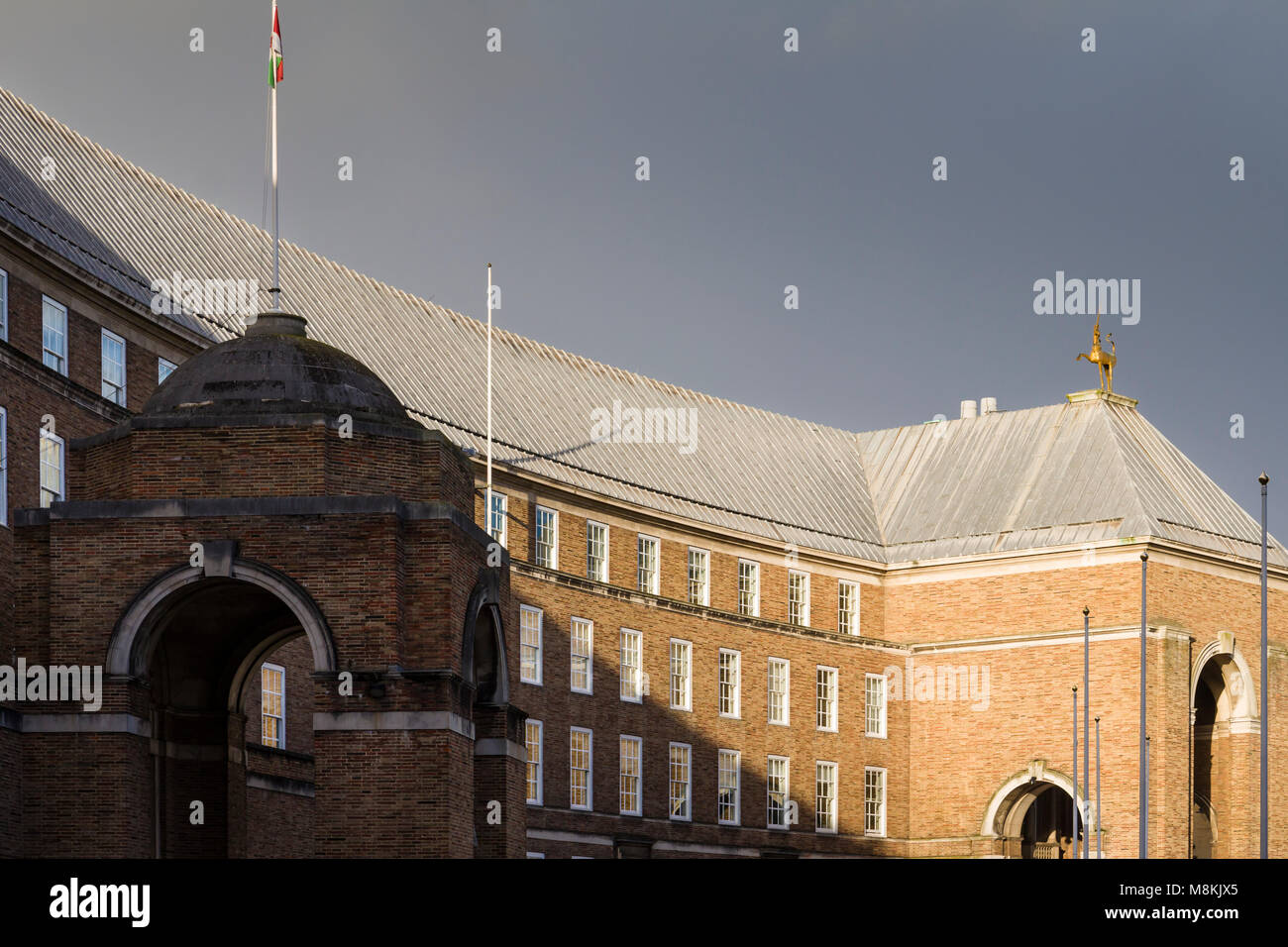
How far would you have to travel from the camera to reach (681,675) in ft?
265

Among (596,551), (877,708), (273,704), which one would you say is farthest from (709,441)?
(273,704)

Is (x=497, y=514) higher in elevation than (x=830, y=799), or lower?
higher

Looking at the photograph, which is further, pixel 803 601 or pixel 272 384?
pixel 803 601

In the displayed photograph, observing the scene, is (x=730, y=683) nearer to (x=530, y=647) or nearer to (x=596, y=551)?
(x=596, y=551)

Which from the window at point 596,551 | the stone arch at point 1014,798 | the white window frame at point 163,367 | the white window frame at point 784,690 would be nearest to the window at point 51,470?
the white window frame at point 163,367

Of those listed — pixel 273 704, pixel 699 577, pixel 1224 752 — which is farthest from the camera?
pixel 1224 752

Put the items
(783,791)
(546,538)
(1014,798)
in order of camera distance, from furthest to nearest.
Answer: (1014,798), (783,791), (546,538)

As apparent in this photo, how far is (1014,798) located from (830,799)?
22.2ft

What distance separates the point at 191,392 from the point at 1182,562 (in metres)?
54.4

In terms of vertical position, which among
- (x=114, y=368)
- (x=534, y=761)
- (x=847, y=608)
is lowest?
(x=534, y=761)

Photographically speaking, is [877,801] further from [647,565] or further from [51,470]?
[51,470]

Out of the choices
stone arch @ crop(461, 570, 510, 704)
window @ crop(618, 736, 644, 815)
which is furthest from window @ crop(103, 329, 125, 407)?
window @ crop(618, 736, 644, 815)

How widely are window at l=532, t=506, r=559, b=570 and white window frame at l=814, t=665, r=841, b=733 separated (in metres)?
15.2
